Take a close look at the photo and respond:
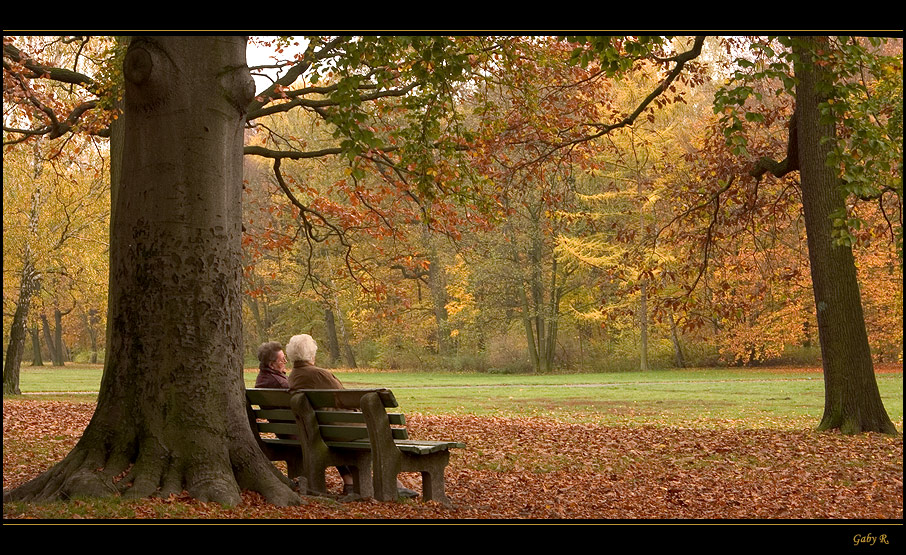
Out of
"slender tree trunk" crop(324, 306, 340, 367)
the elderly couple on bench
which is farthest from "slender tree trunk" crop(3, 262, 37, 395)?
"slender tree trunk" crop(324, 306, 340, 367)

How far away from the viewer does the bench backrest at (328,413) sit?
6.91 meters

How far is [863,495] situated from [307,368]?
15.9ft

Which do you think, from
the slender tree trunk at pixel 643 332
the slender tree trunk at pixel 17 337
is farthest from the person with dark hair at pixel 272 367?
the slender tree trunk at pixel 643 332

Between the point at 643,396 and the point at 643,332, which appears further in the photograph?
the point at 643,332

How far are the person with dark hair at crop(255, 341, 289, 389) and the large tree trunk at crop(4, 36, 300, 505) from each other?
168cm

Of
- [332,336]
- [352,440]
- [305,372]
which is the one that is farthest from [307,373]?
[332,336]

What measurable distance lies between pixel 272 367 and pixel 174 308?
2.22 meters

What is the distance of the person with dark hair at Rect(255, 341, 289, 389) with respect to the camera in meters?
8.27

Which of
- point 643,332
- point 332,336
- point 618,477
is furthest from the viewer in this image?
point 332,336

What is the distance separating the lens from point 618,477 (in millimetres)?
8977

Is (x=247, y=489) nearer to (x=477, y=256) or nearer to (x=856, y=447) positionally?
(x=856, y=447)

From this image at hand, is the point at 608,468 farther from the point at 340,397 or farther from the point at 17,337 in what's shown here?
the point at 17,337

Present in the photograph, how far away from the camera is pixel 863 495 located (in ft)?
24.8

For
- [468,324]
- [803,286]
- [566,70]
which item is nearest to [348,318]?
[468,324]
